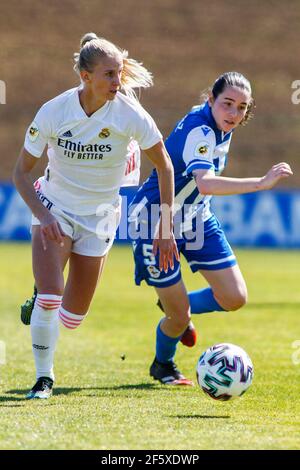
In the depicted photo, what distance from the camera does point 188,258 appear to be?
22.4ft

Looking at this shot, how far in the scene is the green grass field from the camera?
15.3ft

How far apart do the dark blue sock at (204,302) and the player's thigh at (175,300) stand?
0.30m

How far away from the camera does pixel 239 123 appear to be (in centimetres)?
641

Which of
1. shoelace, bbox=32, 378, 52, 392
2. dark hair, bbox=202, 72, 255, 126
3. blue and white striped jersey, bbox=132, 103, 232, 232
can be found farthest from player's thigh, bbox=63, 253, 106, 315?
dark hair, bbox=202, 72, 255, 126

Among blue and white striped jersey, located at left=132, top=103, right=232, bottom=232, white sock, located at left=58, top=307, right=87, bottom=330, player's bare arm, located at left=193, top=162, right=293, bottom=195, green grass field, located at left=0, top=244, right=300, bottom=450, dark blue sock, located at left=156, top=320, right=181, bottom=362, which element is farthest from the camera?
dark blue sock, located at left=156, top=320, right=181, bottom=362

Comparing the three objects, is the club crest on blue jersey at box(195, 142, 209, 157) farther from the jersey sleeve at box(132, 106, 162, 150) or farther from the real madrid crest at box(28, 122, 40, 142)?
the real madrid crest at box(28, 122, 40, 142)

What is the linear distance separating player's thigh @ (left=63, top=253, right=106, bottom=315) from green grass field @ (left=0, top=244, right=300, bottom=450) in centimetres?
58

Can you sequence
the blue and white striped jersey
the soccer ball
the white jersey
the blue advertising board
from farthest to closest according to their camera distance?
1. the blue advertising board
2. the blue and white striped jersey
3. the white jersey
4. the soccer ball

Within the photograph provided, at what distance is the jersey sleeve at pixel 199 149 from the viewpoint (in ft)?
19.9

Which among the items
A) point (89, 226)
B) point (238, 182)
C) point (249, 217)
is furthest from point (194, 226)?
point (249, 217)

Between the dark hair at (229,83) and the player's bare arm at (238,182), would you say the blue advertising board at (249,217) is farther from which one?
the player's bare arm at (238,182)

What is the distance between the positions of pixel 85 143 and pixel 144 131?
14.4 inches

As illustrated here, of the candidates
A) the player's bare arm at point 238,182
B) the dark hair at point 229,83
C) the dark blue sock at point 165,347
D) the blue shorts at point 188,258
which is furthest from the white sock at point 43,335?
the dark hair at point 229,83

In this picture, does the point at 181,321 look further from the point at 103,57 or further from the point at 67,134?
the point at 103,57
